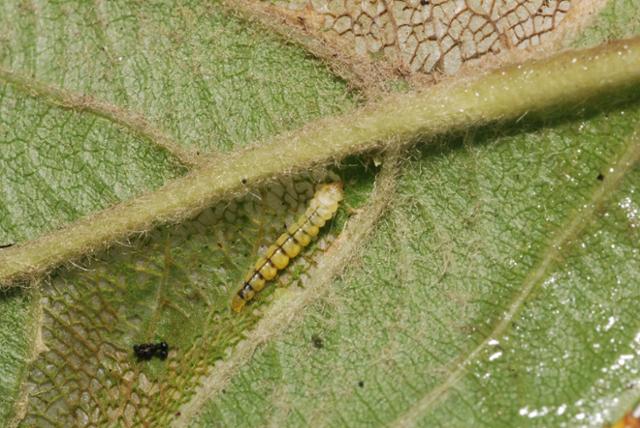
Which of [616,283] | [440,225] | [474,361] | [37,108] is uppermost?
[616,283]

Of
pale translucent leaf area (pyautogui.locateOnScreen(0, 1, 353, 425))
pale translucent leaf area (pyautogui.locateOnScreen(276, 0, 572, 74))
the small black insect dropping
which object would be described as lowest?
the small black insect dropping

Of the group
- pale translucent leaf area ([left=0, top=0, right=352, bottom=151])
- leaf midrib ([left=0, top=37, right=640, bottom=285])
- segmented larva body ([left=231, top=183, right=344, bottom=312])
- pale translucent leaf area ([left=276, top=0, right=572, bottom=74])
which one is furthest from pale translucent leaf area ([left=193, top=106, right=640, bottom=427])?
pale translucent leaf area ([left=0, top=0, right=352, bottom=151])

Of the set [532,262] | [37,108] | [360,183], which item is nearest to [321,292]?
[360,183]

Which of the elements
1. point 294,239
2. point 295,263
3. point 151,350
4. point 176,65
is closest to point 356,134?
point 294,239

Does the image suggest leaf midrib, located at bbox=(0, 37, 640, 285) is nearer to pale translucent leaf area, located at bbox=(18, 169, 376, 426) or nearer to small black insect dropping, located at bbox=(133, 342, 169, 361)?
pale translucent leaf area, located at bbox=(18, 169, 376, 426)

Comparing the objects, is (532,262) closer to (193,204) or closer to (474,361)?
(474,361)

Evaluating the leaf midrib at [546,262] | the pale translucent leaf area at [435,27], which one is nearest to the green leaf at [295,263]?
the leaf midrib at [546,262]

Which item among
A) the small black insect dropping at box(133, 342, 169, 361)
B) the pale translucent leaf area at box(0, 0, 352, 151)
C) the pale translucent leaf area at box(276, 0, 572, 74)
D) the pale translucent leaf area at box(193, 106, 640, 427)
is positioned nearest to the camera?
the pale translucent leaf area at box(193, 106, 640, 427)
